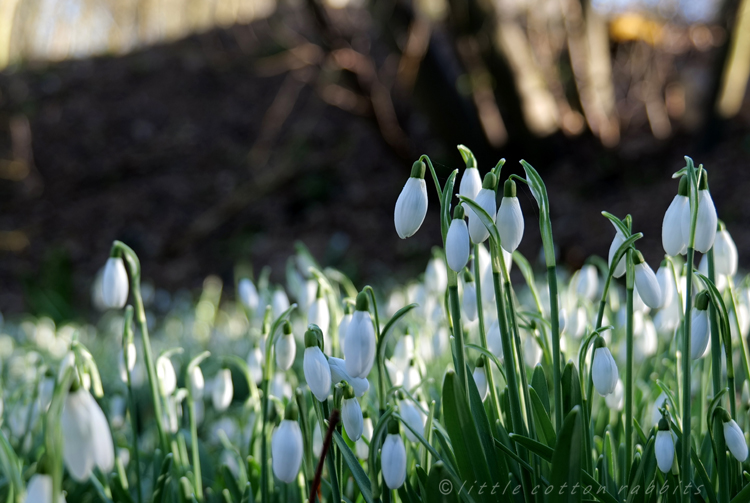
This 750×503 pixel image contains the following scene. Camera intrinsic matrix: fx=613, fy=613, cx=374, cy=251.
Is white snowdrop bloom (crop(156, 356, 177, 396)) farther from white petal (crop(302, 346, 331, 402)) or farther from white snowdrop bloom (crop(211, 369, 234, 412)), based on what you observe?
white petal (crop(302, 346, 331, 402))

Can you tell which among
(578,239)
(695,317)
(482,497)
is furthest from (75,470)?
(578,239)

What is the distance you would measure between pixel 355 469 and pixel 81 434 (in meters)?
0.47

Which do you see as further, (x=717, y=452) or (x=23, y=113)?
(x=23, y=113)

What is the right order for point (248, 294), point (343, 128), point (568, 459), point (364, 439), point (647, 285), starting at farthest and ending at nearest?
point (343, 128)
point (248, 294)
point (364, 439)
point (647, 285)
point (568, 459)

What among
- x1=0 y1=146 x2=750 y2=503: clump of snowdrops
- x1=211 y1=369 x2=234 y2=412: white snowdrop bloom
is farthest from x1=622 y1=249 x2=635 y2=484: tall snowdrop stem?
x1=211 y1=369 x2=234 y2=412: white snowdrop bloom

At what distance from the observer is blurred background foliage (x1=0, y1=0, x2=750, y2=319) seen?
620cm

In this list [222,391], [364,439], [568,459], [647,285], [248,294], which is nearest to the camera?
[568,459]

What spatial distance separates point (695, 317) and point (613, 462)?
361mm

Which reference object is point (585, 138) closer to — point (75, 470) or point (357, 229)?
point (357, 229)

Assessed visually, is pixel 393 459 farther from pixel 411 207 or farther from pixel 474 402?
pixel 411 207

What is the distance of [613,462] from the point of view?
47.3 inches

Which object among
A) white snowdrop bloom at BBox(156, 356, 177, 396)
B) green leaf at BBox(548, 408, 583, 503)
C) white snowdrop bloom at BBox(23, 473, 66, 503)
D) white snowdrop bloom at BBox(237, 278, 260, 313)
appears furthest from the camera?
white snowdrop bloom at BBox(237, 278, 260, 313)

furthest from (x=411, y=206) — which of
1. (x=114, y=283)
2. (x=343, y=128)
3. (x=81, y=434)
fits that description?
(x=343, y=128)

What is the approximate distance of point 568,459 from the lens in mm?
903
